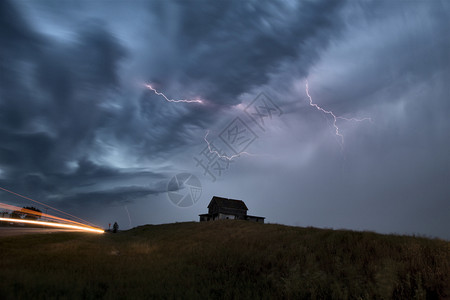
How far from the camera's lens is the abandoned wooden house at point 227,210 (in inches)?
1976

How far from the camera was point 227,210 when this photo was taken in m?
51.0

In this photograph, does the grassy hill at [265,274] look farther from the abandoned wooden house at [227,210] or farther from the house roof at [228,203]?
the house roof at [228,203]

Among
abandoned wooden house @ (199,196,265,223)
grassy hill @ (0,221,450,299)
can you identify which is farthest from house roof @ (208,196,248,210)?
grassy hill @ (0,221,450,299)

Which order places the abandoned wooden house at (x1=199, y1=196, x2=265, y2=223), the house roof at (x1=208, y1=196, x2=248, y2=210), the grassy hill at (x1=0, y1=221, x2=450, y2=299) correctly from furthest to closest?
the house roof at (x1=208, y1=196, x2=248, y2=210), the abandoned wooden house at (x1=199, y1=196, x2=265, y2=223), the grassy hill at (x1=0, y1=221, x2=450, y2=299)

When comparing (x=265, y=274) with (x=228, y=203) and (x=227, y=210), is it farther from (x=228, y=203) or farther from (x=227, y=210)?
(x=228, y=203)

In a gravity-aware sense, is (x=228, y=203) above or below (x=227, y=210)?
above

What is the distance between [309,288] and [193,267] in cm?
541

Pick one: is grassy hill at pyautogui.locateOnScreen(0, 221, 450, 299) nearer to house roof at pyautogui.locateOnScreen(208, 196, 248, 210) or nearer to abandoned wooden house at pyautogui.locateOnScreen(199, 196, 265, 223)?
abandoned wooden house at pyautogui.locateOnScreen(199, 196, 265, 223)

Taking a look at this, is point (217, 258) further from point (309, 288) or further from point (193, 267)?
point (309, 288)

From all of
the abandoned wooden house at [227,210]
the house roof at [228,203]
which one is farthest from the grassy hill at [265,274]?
the house roof at [228,203]

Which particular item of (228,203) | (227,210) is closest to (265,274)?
(227,210)

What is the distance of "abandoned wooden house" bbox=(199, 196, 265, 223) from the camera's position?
50.2m

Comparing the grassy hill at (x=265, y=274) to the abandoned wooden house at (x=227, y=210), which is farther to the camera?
the abandoned wooden house at (x=227, y=210)

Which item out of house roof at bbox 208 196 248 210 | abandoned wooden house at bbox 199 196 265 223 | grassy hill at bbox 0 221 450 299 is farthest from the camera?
house roof at bbox 208 196 248 210
